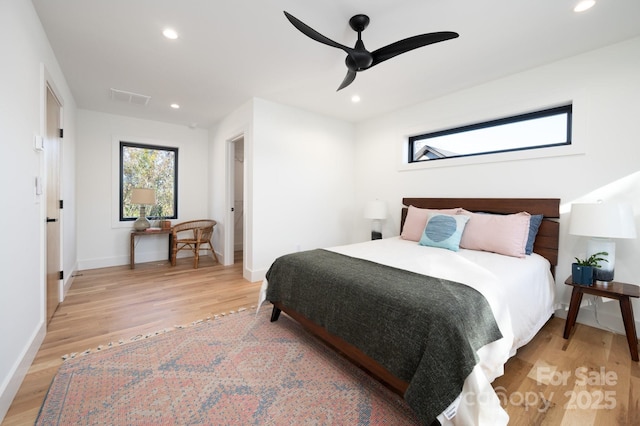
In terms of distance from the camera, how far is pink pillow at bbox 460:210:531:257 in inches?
A: 98.0

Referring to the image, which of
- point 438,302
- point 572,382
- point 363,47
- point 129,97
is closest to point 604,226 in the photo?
point 572,382

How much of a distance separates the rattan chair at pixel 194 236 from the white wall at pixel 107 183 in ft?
1.32

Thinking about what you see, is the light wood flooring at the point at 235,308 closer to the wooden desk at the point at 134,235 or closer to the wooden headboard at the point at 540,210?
the wooden desk at the point at 134,235

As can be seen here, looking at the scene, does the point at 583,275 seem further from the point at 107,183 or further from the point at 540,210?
the point at 107,183

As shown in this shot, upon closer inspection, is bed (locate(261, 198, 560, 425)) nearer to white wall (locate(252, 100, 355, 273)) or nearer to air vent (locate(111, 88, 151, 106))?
white wall (locate(252, 100, 355, 273))

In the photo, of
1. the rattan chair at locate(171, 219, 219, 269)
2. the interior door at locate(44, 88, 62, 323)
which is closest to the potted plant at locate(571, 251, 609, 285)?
the interior door at locate(44, 88, 62, 323)

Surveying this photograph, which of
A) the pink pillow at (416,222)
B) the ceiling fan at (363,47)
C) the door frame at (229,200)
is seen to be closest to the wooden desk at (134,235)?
the door frame at (229,200)

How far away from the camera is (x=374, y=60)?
83.0 inches

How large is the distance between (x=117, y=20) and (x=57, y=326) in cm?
260

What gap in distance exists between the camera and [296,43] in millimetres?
2385

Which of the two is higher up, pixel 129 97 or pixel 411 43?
pixel 129 97

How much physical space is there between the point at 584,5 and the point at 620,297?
211cm

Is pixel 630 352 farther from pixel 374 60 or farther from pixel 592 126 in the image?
pixel 374 60

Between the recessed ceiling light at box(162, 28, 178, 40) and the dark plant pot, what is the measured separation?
384 cm
